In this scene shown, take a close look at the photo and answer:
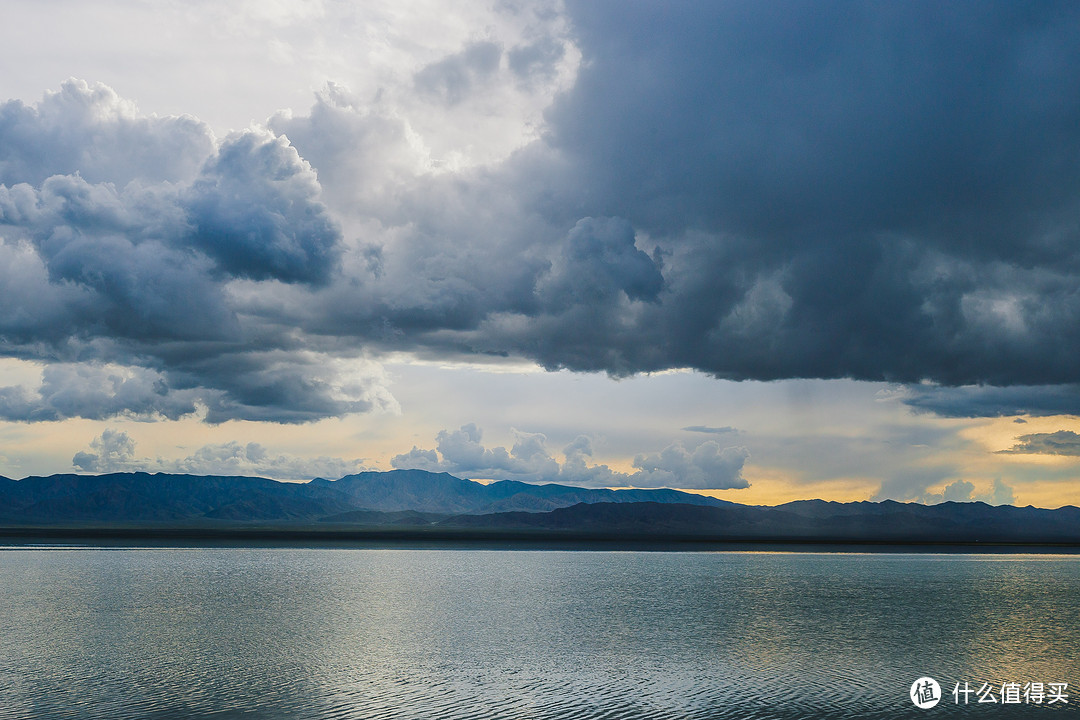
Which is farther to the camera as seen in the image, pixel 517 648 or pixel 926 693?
pixel 517 648

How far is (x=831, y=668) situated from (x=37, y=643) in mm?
38555

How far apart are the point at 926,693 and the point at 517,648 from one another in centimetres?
1919

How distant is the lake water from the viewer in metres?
32.2

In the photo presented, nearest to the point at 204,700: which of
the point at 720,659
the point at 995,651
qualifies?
the point at 720,659

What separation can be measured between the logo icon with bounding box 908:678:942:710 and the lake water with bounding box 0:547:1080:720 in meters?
0.49

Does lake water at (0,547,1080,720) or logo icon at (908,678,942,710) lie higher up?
logo icon at (908,678,942,710)

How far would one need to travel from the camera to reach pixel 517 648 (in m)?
45.0

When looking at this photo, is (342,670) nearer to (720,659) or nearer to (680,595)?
(720,659)

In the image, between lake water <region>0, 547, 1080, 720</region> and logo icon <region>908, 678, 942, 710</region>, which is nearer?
lake water <region>0, 547, 1080, 720</region>

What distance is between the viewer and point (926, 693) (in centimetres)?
3462

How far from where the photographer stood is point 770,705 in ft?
106

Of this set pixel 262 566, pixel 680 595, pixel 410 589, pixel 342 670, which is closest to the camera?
pixel 342 670

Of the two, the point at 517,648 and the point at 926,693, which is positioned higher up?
the point at 926,693

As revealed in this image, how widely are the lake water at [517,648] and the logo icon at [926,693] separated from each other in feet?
1.61
